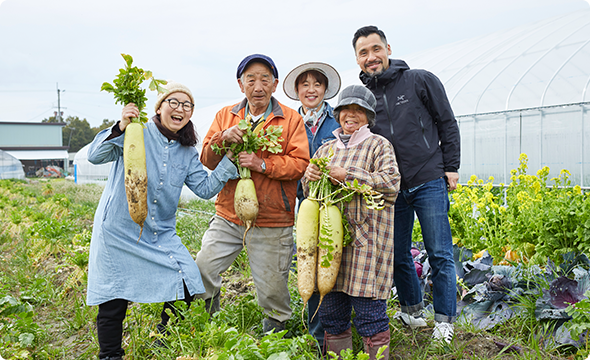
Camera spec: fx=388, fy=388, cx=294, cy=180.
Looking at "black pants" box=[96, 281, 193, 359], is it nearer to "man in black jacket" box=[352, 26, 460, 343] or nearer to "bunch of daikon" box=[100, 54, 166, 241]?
"bunch of daikon" box=[100, 54, 166, 241]

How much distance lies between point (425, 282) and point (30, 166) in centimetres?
5556

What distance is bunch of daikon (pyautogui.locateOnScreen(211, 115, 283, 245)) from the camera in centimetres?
261

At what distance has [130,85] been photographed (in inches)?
92.0

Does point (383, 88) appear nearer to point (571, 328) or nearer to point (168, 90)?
point (168, 90)

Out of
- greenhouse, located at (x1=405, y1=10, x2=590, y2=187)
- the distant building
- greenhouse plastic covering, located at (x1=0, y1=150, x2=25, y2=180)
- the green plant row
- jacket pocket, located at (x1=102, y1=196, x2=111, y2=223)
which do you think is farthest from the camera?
the distant building

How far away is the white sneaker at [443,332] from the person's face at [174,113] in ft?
7.27

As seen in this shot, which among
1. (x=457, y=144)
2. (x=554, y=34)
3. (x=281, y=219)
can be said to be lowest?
(x=281, y=219)

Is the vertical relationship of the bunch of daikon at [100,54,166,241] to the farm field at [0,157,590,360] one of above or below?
above

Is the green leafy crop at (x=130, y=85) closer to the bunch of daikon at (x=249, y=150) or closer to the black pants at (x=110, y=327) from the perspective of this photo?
the bunch of daikon at (x=249, y=150)

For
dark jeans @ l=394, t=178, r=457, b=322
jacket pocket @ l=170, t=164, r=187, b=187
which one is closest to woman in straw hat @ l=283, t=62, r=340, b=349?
dark jeans @ l=394, t=178, r=457, b=322

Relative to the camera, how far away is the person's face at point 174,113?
2.54 m

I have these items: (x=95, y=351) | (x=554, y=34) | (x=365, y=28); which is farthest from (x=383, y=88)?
(x=554, y=34)

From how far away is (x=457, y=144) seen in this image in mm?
2789

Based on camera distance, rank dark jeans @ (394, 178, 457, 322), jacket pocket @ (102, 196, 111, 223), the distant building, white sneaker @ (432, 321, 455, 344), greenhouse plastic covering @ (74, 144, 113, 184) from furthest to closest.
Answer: the distant building → greenhouse plastic covering @ (74, 144, 113, 184) → dark jeans @ (394, 178, 457, 322) → white sneaker @ (432, 321, 455, 344) → jacket pocket @ (102, 196, 111, 223)
